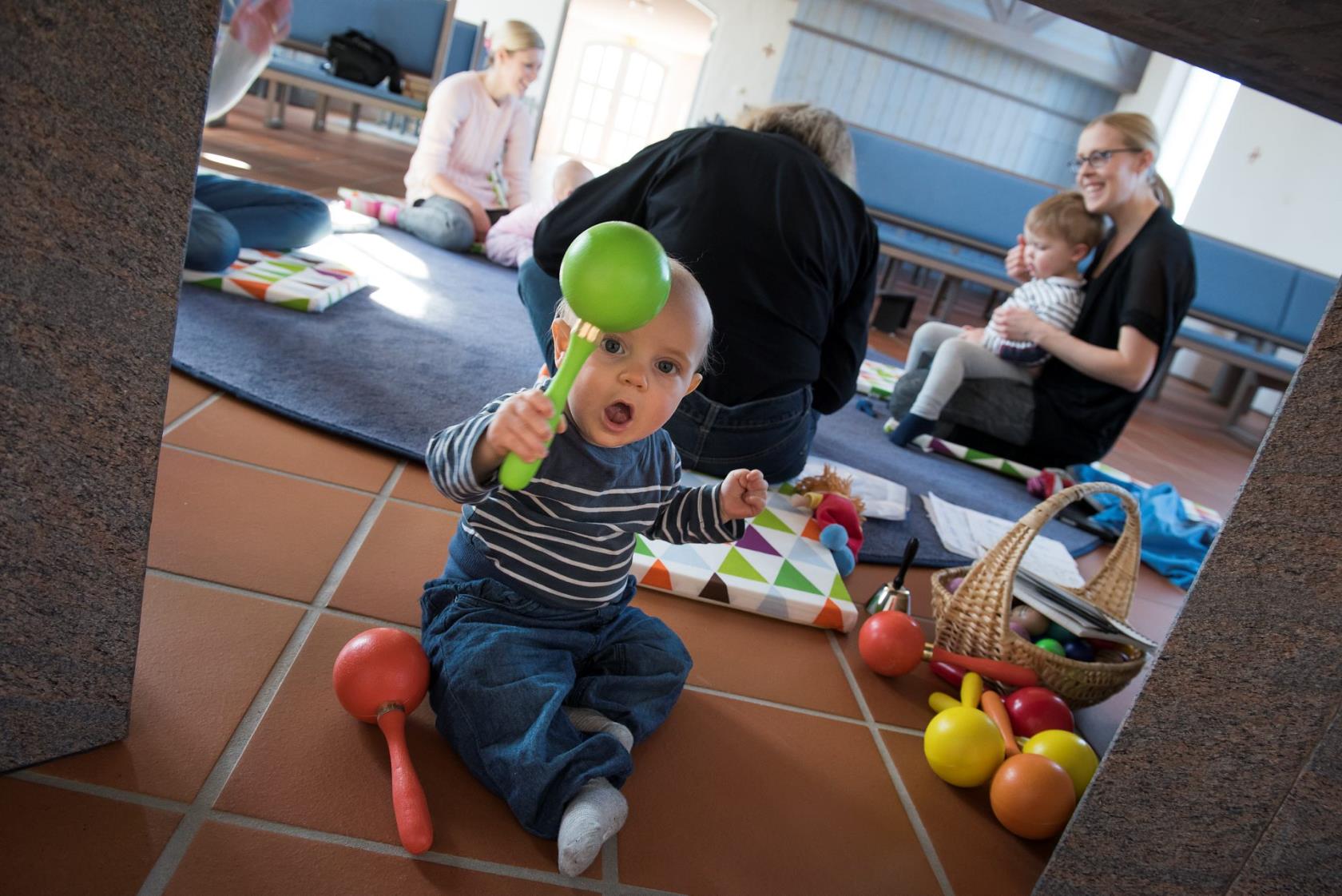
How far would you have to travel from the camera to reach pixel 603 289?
0.90 meters

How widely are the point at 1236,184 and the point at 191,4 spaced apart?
811 centimetres

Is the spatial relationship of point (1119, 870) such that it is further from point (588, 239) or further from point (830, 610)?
point (588, 239)

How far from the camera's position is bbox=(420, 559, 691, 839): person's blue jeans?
103 cm

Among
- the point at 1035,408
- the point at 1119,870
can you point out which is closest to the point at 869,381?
the point at 1035,408

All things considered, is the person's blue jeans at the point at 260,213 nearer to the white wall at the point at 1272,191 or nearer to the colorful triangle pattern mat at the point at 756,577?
the colorful triangle pattern mat at the point at 756,577

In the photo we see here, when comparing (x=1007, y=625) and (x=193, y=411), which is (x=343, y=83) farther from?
(x=1007, y=625)

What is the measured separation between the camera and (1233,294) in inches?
225

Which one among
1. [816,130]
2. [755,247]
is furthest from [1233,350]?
[755,247]

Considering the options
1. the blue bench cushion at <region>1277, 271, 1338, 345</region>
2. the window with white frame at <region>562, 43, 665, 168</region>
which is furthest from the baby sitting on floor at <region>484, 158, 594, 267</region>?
the window with white frame at <region>562, 43, 665, 168</region>

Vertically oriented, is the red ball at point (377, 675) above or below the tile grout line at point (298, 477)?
above

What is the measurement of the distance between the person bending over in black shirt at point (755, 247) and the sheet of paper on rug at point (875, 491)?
277 mm

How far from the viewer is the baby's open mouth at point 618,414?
3.63 ft

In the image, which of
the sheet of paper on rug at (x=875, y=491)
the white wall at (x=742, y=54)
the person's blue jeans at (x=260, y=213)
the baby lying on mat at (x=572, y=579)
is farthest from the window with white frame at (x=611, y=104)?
the baby lying on mat at (x=572, y=579)

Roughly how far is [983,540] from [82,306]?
2132 millimetres
